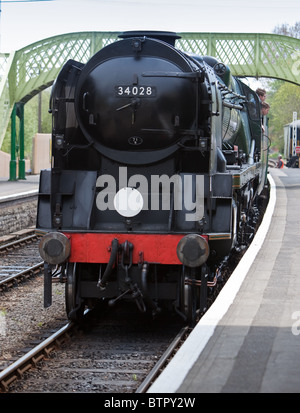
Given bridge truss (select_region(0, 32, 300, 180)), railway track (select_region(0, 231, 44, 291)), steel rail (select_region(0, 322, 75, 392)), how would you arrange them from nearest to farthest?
steel rail (select_region(0, 322, 75, 392)), railway track (select_region(0, 231, 44, 291)), bridge truss (select_region(0, 32, 300, 180))

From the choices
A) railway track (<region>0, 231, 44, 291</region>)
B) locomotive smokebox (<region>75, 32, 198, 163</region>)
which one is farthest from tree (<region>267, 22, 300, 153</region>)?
locomotive smokebox (<region>75, 32, 198, 163</region>)

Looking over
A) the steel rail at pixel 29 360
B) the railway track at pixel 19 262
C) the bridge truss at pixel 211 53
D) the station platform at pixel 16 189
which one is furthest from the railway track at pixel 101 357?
the bridge truss at pixel 211 53

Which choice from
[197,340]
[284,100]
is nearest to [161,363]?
[197,340]

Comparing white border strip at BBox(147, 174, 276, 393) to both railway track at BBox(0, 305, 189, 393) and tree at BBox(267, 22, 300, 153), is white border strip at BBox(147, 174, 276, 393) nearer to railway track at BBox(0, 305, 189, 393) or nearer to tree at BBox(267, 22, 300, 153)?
railway track at BBox(0, 305, 189, 393)

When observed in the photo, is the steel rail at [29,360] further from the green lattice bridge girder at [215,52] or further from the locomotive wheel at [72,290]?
the green lattice bridge girder at [215,52]

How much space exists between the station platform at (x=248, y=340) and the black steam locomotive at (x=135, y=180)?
0.74 m

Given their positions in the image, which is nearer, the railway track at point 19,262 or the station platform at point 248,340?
the station platform at point 248,340

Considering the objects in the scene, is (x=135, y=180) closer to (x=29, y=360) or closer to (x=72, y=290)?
(x=72, y=290)

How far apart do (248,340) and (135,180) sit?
123 inches

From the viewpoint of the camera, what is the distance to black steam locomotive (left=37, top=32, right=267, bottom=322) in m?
8.03

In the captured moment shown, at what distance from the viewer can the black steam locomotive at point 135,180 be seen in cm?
803

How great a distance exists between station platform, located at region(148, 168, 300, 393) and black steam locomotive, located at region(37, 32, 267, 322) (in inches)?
29.0
